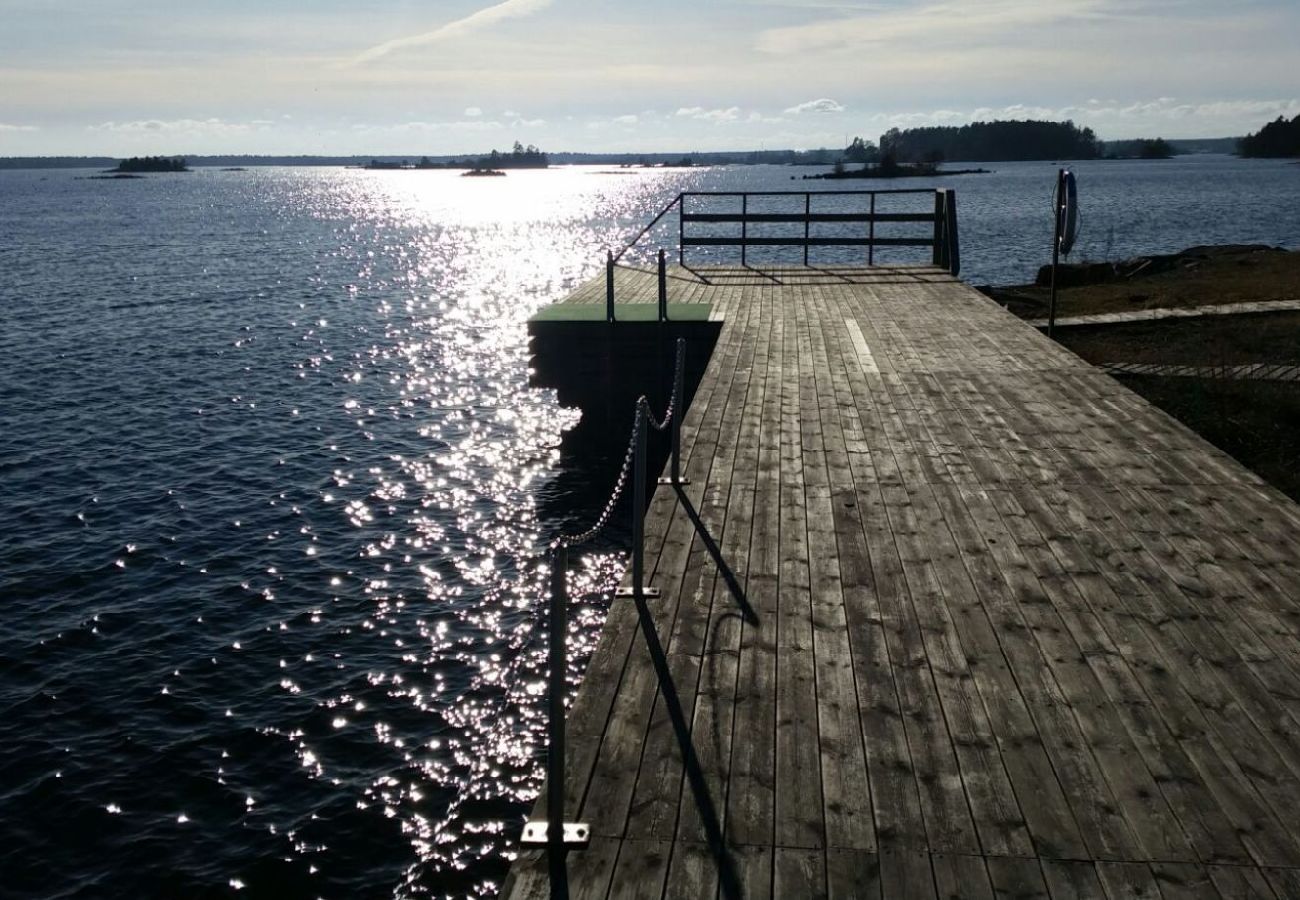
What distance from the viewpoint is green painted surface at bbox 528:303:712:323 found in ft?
58.3

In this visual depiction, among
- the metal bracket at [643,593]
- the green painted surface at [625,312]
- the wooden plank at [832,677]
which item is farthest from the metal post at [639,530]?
the green painted surface at [625,312]

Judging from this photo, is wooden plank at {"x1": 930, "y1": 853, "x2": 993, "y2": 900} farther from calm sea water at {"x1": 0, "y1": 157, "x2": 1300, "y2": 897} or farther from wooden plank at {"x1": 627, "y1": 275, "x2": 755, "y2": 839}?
calm sea water at {"x1": 0, "y1": 157, "x2": 1300, "y2": 897}

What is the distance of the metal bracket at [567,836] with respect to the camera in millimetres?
4457

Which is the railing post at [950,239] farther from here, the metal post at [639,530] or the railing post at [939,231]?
the metal post at [639,530]

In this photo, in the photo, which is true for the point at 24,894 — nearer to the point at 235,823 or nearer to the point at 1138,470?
the point at 235,823

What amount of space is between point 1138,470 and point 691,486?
394cm

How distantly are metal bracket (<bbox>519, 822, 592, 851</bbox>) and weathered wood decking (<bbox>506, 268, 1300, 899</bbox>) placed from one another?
0.07 metres

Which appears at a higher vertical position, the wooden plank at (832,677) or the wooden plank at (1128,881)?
the wooden plank at (832,677)

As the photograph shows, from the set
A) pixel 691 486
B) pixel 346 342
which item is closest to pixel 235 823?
pixel 691 486

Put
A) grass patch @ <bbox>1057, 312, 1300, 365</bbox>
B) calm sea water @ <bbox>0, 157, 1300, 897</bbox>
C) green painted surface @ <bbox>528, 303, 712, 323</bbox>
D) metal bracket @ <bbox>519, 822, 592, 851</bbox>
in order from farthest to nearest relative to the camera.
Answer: green painted surface @ <bbox>528, 303, 712, 323</bbox> → grass patch @ <bbox>1057, 312, 1300, 365</bbox> → calm sea water @ <bbox>0, 157, 1300, 897</bbox> → metal bracket @ <bbox>519, 822, 592, 851</bbox>

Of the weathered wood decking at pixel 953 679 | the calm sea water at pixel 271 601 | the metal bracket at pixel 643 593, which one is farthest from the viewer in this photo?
the calm sea water at pixel 271 601

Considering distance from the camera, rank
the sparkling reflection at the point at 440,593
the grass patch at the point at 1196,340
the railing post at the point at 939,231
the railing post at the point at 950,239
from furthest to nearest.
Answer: the railing post at the point at 939,231, the railing post at the point at 950,239, the grass patch at the point at 1196,340, the sparkling reflection at the point at 440,593

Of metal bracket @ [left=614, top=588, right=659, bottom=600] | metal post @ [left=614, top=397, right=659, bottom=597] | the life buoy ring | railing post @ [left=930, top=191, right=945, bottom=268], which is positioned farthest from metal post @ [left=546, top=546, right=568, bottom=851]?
railing post @ [left=930, top=191, right=945, bottom=268]

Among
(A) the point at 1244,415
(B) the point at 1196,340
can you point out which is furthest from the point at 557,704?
(B) the point at 1196,340
